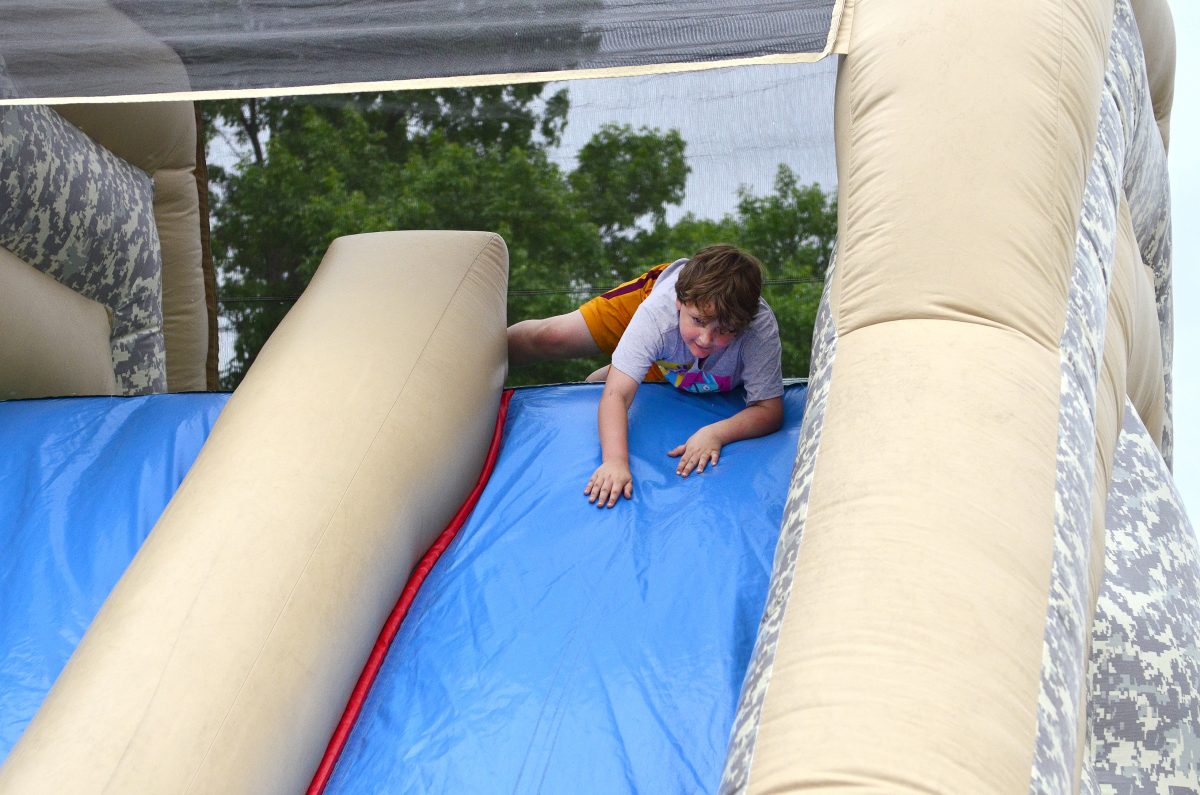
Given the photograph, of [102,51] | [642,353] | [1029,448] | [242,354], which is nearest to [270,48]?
[102,51]

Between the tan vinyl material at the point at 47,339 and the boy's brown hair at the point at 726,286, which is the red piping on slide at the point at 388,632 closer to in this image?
the boy's brown hair at the point at 726,286

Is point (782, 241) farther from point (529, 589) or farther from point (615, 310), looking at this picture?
point (529, 589)

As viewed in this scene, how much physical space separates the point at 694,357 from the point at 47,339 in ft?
4.64

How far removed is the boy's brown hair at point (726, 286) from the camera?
208 cm

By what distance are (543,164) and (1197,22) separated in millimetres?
4114

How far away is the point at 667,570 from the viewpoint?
186 cm

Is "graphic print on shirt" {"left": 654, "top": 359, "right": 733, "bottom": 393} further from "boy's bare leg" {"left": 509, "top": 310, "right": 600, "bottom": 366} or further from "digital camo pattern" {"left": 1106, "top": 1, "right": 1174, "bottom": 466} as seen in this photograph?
"digital camo pattern" {"left": 1106, "top": 1, "right": 1174, "bottom": 466}

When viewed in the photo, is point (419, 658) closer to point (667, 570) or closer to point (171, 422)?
point (667, 570)

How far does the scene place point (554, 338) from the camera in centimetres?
263

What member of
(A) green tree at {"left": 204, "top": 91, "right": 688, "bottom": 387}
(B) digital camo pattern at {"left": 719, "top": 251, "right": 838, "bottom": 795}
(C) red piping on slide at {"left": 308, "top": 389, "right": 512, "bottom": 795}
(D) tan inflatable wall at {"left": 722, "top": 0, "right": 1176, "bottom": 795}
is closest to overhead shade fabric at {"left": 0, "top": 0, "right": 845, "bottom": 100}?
(D) tan inflatable wall at {"left": 722, "top": 0, "right": 1176, "bottom": 795}

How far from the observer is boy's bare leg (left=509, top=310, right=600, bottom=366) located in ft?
8.59

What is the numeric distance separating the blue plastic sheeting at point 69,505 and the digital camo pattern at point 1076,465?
1.42m

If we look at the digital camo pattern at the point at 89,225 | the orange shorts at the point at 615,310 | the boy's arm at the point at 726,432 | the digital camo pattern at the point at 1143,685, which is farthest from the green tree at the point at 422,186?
the digital camo pattern at the point at 1143,685

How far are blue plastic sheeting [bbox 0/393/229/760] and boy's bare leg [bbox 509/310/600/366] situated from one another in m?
0.65
